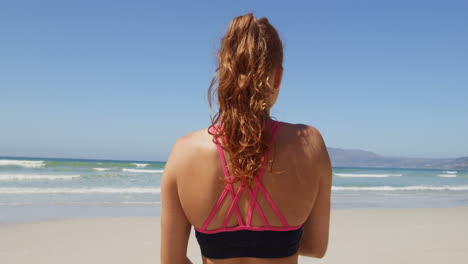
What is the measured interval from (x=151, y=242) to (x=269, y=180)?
5316 mm

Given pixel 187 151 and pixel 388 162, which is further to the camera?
pixel 388 162

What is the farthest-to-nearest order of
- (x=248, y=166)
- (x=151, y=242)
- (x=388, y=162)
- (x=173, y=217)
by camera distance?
(x=388, y=162), (x=151, y=242), (x=173, y=217), (x=248, y=166)

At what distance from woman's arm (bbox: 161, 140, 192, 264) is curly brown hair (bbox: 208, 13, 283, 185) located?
165mm

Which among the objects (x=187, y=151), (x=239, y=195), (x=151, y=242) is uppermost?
(x=187, y=151)

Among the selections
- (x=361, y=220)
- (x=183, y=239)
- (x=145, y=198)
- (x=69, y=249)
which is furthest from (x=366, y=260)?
(x=145, y=198)

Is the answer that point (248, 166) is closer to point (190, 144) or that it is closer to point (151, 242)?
point (190, 144)

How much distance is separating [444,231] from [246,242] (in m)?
7.45

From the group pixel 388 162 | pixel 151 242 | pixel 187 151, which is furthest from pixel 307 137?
pixel 388 162

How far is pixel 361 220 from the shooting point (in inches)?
322

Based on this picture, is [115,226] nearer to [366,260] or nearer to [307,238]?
[366,260]

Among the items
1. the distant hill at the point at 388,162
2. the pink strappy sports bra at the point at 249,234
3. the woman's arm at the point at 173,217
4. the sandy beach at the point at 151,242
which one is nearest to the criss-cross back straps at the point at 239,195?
the pink strappy sports bra at the point at 249,234

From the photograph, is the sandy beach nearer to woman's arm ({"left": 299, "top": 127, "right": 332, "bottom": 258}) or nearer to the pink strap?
woman's arm ({"left": 299, "top": 127, "right": 332, "bottom": 258})

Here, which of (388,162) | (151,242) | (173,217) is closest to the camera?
(173,217)

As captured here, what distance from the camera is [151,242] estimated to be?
19.9ft
